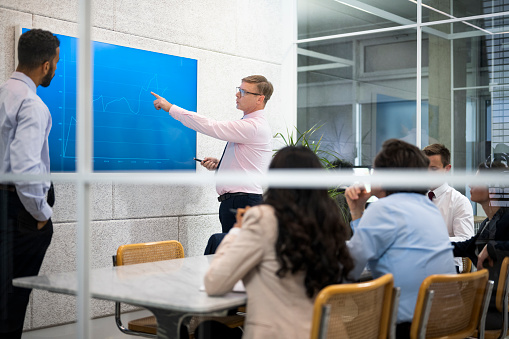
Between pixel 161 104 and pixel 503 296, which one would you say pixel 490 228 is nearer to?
pixel 503 296

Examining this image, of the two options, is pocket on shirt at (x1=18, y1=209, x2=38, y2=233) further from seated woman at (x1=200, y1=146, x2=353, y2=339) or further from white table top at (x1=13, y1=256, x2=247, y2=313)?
seated woman at (x1=200, y1=146, x2=353, y2=339)

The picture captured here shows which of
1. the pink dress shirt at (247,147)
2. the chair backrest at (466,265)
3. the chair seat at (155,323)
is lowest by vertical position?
the chair seat at (155,323)

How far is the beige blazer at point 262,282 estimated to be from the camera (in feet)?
5.98

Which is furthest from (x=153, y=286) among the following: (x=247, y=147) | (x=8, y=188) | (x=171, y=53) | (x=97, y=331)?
(x=171, y=53)

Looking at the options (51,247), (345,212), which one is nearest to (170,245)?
(51,247)

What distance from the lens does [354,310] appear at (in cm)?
182

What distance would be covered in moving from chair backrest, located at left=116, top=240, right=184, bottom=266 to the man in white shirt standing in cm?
155

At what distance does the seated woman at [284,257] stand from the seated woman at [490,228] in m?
0.45

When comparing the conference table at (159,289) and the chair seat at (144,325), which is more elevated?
the conference table at (159,289)

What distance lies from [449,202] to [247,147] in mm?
864

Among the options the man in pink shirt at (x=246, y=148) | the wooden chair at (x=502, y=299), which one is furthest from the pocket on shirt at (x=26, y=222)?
the wooden chair at (x=502, y=299)

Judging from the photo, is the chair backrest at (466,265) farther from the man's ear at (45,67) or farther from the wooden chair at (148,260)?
the man's ear at (45,67)

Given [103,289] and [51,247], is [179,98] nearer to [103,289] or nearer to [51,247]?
[51,247]

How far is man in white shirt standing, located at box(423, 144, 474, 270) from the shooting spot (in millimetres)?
1728
